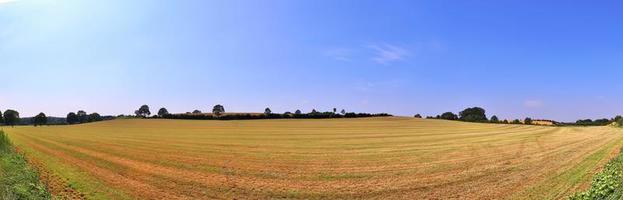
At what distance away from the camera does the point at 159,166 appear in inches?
1038

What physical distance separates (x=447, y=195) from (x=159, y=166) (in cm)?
1657

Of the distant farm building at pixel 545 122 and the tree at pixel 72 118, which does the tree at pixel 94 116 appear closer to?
the tree at pixel 72 118

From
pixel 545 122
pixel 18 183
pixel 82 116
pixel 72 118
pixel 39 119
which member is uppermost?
pixel 82 116

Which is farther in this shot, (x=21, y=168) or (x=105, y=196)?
(x=21, y=168)

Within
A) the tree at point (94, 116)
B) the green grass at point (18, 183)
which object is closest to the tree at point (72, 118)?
the tree at point (94, 116)

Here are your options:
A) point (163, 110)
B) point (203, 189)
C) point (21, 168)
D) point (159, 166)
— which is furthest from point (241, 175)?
point (163, 110)

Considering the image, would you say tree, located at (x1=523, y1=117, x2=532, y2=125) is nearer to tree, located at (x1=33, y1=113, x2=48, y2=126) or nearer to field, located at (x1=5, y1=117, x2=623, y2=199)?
field, located at (x1=5, y1=117, x2=623, y2=199)

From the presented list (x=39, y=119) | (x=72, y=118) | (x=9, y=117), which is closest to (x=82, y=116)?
(x=72, y=118)

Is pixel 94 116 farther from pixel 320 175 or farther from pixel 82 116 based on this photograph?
pixel 320 175

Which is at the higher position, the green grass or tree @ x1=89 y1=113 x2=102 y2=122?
tree @ x1=89 y1=113 x2=102 y2=122

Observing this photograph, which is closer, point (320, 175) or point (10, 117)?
point (320, 175)

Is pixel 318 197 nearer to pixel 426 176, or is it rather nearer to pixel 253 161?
pixel 426 176

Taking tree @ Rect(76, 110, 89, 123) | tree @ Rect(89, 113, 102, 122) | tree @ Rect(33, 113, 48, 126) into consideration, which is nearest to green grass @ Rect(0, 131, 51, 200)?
tree @ Rect(33, 113, 48, 126)

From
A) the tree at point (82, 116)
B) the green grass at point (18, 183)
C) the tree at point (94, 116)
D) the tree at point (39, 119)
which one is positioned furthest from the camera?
the tree at point (82, 116)
